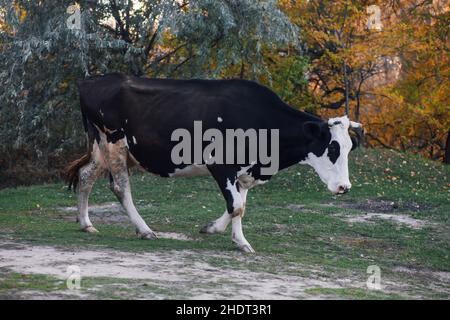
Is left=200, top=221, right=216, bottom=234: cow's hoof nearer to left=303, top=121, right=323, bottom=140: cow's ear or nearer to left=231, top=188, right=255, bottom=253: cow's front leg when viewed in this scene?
left=231, top=188, right=255, bottom=253: cow's front leg

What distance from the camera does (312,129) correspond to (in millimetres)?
10188

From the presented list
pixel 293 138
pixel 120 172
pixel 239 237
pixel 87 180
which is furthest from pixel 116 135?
pixel 293 138

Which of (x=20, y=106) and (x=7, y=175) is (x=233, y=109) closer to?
(x=20, y=106)

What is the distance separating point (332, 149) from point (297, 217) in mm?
3710

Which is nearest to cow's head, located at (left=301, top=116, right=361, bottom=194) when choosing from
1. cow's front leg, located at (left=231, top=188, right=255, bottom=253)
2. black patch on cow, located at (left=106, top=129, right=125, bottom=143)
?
cow's front leg, located at (left=231, top=188, right=255, bottom=253)

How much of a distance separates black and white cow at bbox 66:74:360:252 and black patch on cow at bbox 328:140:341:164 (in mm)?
12

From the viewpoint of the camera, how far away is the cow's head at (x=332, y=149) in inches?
397

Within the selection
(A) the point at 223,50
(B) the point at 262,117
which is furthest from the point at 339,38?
(B) the point at 262,117

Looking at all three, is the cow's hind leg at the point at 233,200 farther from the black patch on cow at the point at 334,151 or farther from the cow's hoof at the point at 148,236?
the black patch on cow at the point at 334,151

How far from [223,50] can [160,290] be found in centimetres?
1352

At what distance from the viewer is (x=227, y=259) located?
29.3 feet

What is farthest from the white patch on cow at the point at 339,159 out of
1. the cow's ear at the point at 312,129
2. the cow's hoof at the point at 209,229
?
the cow's hoof at the point at 209,229

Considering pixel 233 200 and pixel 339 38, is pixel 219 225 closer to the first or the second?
pixel 233 200

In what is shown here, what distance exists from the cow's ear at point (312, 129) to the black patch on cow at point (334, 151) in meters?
0.19
